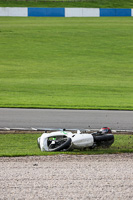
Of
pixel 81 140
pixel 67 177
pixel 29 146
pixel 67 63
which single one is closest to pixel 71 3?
pixel 67 63

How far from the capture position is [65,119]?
1418cm

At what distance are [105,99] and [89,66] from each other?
9.94 metres

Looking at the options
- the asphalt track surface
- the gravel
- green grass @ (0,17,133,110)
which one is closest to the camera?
the gravel

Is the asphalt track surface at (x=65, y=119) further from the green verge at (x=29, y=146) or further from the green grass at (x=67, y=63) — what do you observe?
the green verge at (x=29, y=146)

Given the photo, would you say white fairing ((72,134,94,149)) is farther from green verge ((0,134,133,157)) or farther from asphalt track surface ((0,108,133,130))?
asphalt track surface ((0,108,133,130))

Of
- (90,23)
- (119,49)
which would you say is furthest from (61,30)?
(119,49)

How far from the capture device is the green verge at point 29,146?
31.9 feet

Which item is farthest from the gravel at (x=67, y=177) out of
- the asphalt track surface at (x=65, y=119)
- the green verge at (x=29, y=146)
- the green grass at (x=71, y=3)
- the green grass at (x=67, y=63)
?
the green grass at (x=71, y=3)

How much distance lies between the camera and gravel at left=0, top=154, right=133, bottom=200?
6.73 metres

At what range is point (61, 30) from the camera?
1564 inches

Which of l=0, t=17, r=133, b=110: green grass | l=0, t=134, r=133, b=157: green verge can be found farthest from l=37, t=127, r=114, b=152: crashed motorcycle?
l=0, t=17, r=133, b=110: green grass

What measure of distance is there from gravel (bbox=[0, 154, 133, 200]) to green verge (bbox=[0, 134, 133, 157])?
1.21 feet

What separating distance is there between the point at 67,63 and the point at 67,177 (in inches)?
875

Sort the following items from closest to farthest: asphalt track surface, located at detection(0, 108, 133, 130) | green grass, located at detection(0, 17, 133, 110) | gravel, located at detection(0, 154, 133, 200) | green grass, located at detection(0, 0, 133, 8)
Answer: gravel, located at detection(0, 154, 133, 200) < asphalt track surface, located at detection(0, 108, 133, 130) < green grass, located at detection(0, 17, 133, 110) < green grass, located at detection(0, 0, 133, 8)
